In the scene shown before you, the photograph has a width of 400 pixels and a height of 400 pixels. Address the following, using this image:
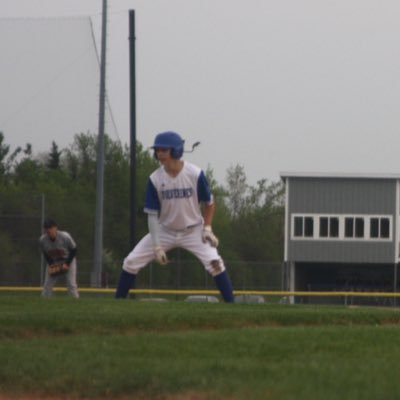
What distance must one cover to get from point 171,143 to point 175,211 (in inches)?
29.9

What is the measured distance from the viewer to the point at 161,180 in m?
14.3

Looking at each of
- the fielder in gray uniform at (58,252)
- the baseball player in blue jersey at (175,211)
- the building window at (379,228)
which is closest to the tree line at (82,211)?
the building window at (379,228)

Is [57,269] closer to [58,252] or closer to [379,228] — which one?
[58,252]

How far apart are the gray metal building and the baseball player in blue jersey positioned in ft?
189

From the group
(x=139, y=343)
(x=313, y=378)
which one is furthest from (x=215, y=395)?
(x=139, y=343)

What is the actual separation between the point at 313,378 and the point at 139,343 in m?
2.20

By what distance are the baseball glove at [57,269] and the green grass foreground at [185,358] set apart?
9085 mm

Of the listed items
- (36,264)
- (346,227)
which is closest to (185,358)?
(36,264)

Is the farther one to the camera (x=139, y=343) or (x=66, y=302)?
(x=66, y=302)

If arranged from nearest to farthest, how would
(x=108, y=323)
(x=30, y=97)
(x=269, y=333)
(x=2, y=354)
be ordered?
(x=2, y=354), (x=269, y=333), (x=108, y=323), (x=30, y=97)

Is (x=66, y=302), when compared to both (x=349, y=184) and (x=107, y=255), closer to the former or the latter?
(x=107, y=255)

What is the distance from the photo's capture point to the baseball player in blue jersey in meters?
14.2

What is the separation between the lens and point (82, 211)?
138 ft

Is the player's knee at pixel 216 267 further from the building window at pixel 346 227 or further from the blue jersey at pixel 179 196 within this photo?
the building window at pixel 346 227
